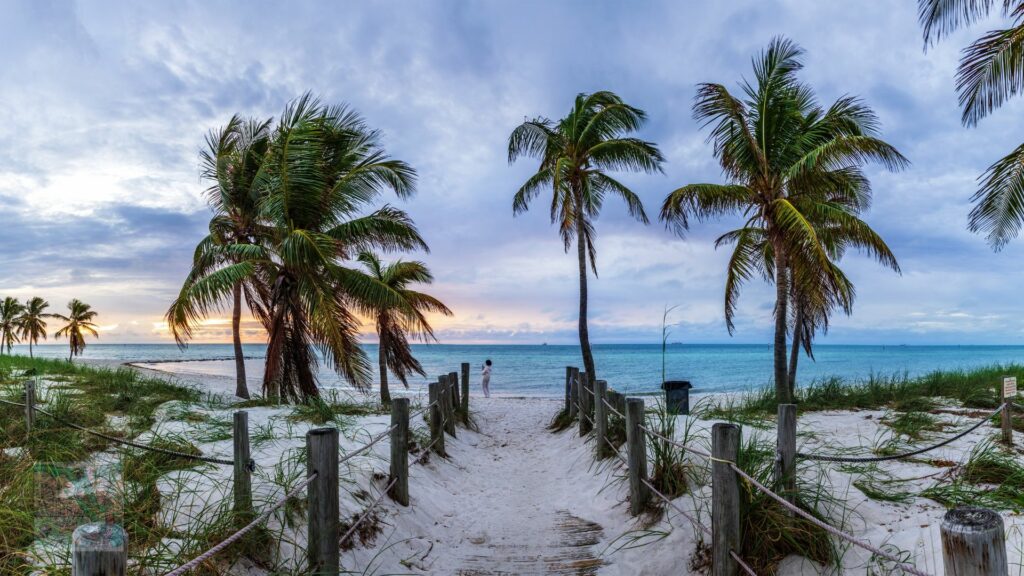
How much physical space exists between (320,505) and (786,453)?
3.19 metres

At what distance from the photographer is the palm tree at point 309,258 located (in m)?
10.1

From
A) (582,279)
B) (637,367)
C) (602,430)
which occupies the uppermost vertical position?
(582,279)

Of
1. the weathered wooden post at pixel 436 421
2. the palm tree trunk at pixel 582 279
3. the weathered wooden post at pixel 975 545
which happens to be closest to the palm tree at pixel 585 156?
the palm tree trunk at pixel 582 279

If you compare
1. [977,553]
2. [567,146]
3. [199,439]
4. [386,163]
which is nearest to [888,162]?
[567,146]

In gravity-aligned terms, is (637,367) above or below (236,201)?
below

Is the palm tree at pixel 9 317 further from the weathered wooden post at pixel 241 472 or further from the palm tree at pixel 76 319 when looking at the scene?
the weathered wooden post at pixel 241 472

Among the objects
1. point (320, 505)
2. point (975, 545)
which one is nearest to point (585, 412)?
point (320, 505)

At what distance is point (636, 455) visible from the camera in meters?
5.35

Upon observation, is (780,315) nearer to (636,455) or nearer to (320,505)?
(636,455)

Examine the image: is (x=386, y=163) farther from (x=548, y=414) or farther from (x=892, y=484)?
(x=892, y=484)

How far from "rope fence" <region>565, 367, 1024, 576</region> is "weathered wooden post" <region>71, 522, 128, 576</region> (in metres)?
2.32

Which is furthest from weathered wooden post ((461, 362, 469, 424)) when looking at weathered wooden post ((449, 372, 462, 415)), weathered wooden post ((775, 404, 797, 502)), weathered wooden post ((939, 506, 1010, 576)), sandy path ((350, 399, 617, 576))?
weathered wooden post ((939, 506, 1010, 576))

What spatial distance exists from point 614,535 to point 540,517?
3.17 feet

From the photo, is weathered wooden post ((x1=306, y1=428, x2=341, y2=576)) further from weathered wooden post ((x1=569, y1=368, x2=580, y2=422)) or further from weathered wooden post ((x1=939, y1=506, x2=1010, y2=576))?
weathered wooden post ((x1=569, y1=368, x2=580, y2=422))
